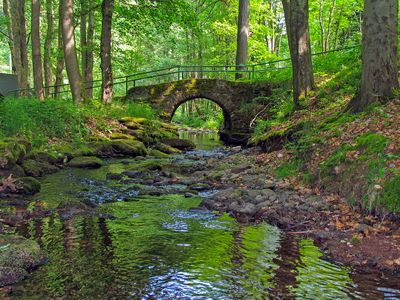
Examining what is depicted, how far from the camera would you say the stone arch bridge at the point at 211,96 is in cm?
2162

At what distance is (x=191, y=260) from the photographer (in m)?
5.01

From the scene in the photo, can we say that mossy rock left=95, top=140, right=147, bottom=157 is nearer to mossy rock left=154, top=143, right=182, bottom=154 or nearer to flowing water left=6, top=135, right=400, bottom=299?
mossy rock left=154, top=143, right=182, bottom=154

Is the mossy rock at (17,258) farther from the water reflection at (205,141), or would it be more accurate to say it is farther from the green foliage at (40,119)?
the water reflection at (205,141)

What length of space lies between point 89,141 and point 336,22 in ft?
68.3

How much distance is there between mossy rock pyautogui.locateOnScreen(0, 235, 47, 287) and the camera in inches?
167

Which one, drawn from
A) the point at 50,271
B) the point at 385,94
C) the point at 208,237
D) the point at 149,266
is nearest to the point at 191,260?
the point at 149,266

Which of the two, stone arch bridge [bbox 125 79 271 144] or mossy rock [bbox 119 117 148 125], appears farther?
stone arch bridge [bbox 125 79 271 144]

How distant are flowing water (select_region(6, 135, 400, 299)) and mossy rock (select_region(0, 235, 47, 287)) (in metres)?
0.13

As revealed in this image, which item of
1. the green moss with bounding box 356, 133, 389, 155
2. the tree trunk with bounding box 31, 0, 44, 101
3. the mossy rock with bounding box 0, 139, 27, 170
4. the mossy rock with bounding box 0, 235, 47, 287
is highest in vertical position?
the tree trunk with bounding box 31, 0, 44, 101

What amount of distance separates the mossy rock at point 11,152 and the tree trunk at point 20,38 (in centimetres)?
1020

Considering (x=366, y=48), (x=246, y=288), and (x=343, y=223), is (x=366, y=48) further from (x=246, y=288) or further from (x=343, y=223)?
(x=246, y=288)

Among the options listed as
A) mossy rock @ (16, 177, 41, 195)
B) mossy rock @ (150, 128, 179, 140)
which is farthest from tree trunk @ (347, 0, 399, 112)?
mossy rock @ (150, 128, 179, 140)

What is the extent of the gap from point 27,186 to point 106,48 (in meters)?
12.3

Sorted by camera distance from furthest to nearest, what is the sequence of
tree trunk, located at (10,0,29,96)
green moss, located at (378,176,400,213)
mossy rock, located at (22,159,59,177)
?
tree trunk, located at (10,0,29,96) → mossy rock, located at (22,159,59,177) → green moss, located at (378,176,400,213)
